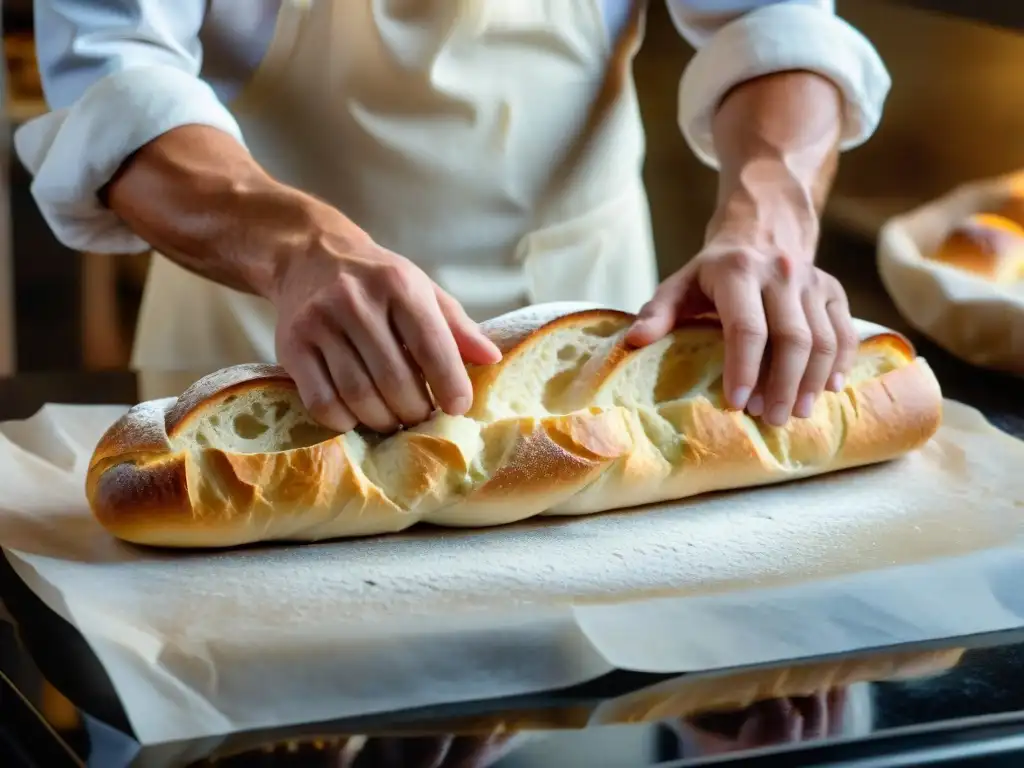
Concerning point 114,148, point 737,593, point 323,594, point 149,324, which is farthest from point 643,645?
point 149,324

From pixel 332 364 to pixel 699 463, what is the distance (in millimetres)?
265

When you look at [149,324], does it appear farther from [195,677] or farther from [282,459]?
[195,677]

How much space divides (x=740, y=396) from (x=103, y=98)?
1.74 ft

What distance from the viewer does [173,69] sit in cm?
99

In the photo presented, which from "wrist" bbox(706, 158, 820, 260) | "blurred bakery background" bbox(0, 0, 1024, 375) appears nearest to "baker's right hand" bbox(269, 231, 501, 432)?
"wrist" bbox(706, 158, 820, 260)

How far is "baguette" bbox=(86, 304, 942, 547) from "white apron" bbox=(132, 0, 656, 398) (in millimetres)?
322

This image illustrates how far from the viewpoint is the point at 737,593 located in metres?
0.73

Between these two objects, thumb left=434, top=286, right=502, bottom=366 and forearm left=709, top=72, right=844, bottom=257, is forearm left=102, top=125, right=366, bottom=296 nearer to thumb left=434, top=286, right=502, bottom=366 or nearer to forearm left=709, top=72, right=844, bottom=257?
thumb left=434, top=286, right=502, bottom=366

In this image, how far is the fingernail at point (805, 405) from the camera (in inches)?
35.6

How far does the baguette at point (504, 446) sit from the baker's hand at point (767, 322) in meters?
0.02

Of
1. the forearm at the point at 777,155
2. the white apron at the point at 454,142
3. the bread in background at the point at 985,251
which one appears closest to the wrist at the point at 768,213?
the forearm at the point at 777,155

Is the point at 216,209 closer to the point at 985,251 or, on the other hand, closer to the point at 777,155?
the point at 777,155

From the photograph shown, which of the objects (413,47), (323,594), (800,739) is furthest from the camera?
(413,47)

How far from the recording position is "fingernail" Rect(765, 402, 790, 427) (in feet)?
2.94
